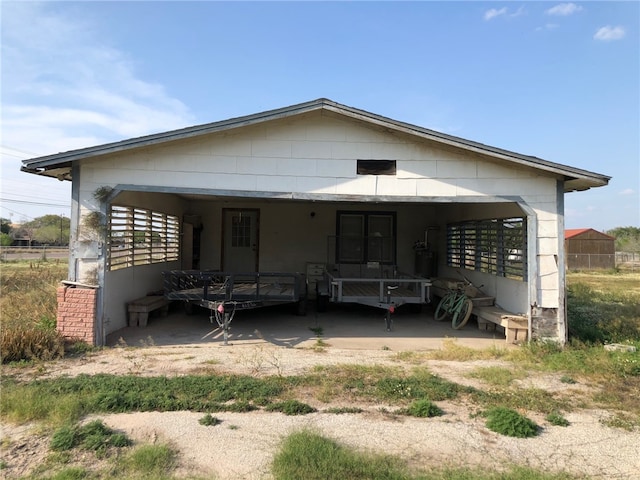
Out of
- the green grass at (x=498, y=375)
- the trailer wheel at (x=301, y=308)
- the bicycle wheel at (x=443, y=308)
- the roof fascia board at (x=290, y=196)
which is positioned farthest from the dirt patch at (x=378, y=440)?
the trailer wheel at (x=301, y=308)

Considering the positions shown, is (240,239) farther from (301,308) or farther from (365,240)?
(365,240)

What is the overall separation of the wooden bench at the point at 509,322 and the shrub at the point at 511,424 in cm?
361

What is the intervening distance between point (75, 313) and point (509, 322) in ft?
24.6

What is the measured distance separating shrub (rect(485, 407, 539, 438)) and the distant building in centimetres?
3487

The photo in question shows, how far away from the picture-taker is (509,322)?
7547mm

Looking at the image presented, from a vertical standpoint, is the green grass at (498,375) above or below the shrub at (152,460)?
above

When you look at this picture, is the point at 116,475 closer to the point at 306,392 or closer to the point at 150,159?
the point at 306,392

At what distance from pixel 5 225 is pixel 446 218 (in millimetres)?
84330

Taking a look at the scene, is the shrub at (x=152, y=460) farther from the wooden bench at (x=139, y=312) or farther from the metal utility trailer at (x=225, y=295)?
the wooden bench at (x=139, y=312)

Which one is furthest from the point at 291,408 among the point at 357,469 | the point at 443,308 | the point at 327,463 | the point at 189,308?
the point at 443,308

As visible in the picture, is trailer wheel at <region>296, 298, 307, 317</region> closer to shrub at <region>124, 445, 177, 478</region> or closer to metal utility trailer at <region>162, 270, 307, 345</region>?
metal utility trailer at <region>162, 270, 307, 345</region>

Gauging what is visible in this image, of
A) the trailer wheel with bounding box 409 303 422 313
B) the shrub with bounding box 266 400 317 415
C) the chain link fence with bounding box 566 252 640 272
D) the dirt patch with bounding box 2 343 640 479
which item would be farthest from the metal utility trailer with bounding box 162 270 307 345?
the chain link fence with bounding box 566 252 640 272

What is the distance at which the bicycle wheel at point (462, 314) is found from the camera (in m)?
8.75

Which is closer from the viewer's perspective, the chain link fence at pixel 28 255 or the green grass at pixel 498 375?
the green grass at pixel 498 375
